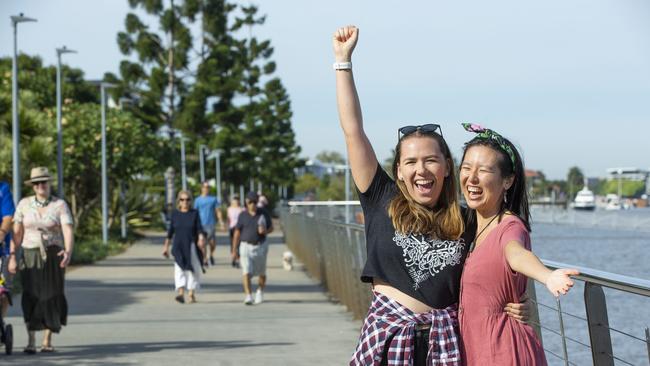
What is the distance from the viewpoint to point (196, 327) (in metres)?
13.3

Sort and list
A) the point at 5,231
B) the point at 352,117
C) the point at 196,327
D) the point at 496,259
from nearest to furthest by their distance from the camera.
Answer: the point at 496,259 < the point at 352,117 < the point at 5,231 < the point at 196,327

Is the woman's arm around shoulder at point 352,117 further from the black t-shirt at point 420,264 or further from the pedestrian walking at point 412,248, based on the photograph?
the black t-shirt at point 420,264

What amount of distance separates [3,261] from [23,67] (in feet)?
175

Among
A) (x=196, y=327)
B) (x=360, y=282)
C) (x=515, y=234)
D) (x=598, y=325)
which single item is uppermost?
(x=515, y=234)

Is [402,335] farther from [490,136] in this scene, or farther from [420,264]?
[490,136]

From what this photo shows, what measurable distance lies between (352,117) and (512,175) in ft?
2.12

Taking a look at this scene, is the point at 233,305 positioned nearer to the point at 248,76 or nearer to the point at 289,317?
the point at 289,317

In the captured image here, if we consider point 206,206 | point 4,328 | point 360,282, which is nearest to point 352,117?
point 4,328

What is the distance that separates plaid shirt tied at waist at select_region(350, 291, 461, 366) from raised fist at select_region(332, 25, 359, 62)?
874 millimetres

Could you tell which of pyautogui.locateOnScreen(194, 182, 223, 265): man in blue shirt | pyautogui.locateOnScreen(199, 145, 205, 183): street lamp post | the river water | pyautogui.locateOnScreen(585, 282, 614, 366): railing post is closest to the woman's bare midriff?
the river water

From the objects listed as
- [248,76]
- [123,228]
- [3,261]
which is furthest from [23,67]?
[3,261]

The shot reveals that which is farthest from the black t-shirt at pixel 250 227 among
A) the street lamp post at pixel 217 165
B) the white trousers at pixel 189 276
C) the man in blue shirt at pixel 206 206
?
the street lamp post at pixel 217 165

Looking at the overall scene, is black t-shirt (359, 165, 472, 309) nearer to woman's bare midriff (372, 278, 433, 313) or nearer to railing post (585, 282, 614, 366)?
woman's bare midriff (372, 278, 433, 313)

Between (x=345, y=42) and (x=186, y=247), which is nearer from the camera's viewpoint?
(x=345, y=42)
